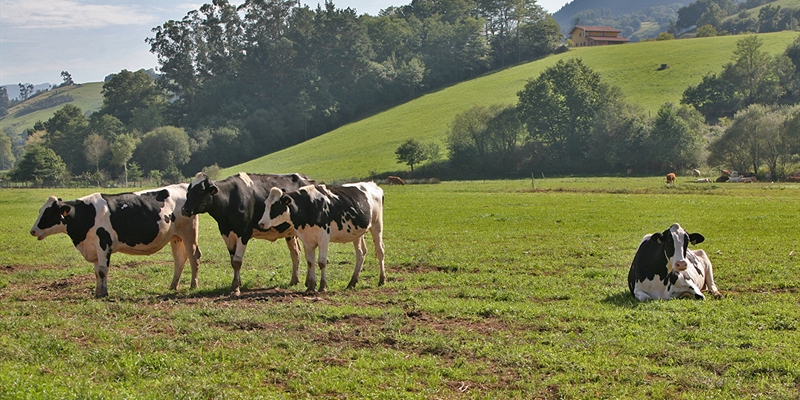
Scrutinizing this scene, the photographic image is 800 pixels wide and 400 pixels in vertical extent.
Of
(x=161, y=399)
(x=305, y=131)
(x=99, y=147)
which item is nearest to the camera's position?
(x=161, y=399)

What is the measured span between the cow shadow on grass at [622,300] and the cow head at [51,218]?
1187 cm

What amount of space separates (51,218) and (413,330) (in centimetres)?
933

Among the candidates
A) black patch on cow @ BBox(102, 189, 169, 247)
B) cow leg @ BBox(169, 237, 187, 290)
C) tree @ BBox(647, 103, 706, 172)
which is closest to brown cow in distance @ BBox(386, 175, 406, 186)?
tree @ BBox(647, 103, 706, 172)

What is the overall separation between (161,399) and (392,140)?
104 metres

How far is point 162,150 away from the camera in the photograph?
11600cm

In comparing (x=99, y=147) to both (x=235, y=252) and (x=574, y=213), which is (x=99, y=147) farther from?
(x=235, y=252)

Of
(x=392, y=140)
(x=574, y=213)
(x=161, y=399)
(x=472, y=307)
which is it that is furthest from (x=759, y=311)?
(x=392, y=140)

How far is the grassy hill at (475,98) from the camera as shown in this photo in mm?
104312

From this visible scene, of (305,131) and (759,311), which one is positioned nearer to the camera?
(759,311)

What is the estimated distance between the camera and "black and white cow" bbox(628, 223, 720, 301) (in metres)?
13.5

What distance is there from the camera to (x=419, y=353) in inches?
395

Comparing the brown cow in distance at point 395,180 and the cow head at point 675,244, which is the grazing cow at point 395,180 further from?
the cow head at point 675,244

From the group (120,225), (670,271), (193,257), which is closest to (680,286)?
(670,271)

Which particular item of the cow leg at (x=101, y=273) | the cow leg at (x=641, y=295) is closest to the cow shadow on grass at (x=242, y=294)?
the cow leg at (x=101, y=273)
